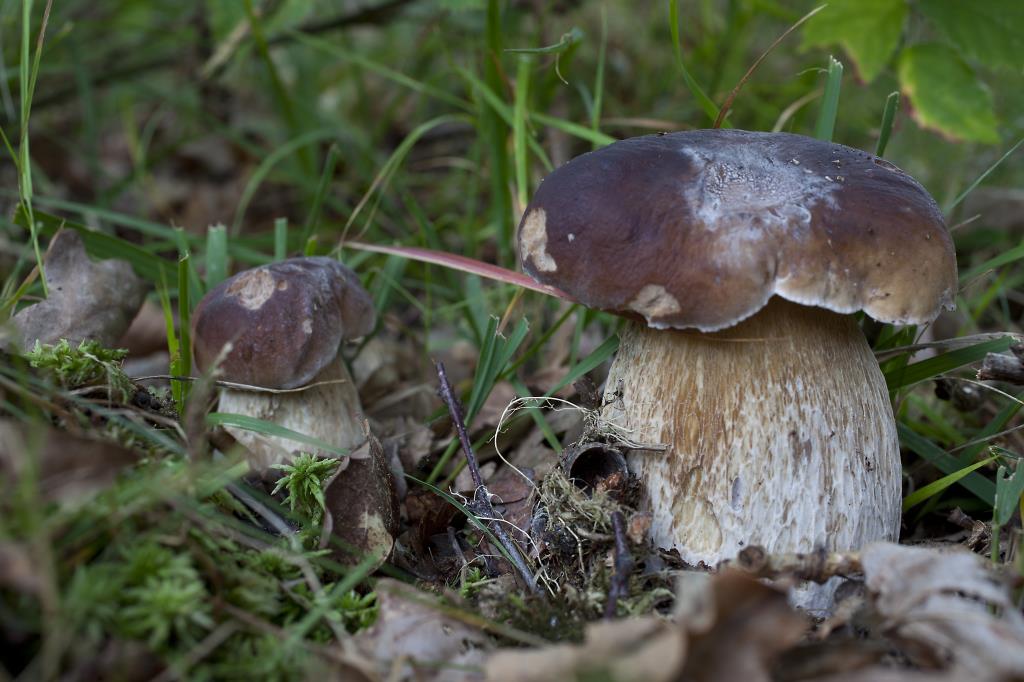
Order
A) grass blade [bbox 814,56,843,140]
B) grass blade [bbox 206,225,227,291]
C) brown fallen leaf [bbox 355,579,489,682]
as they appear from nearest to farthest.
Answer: brown fallen leaf [bbox 355,579,489,682], grass blade [bbox 814,56,843,140], grass blade [bbox 206,225,227,291]

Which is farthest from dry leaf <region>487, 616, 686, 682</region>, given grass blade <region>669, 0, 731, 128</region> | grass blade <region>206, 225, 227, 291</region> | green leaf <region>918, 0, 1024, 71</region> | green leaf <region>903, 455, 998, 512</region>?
green leaf <region>918, 0, 1024, 71</region>

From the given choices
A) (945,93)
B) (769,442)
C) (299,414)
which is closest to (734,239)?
(769,442)

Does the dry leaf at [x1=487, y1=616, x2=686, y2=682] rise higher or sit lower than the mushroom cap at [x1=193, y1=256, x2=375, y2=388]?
higher

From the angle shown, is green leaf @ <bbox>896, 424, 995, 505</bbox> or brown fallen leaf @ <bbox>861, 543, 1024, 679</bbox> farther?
green leaf @ <bbox>896, 424, 995, 505</bbox>

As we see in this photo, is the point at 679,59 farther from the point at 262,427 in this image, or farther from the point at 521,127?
the point at 262,427

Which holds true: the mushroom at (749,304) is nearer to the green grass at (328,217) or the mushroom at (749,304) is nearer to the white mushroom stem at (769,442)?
the white mushroom stem at (769,442)

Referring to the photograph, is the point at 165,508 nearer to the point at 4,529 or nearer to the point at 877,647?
the point at 4,529

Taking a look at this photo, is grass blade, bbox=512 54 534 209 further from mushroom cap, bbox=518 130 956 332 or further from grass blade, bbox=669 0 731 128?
mushroom cap, bbox=518 130 956 332
